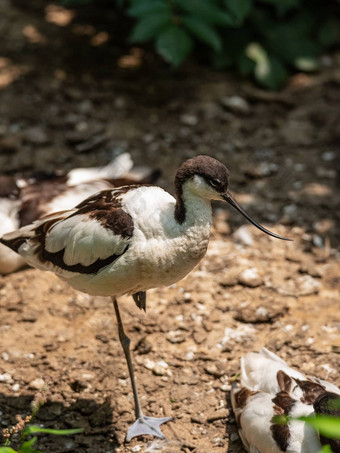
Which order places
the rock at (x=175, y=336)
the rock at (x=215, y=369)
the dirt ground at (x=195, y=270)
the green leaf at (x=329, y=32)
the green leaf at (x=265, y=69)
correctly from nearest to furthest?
the dirt ground at (x=195, y=270), the rock at (x=215, y=369), the rock at (x=175, y=336), the green leaf at (x=265, y=69), the green leaf at (x=329, y=32)

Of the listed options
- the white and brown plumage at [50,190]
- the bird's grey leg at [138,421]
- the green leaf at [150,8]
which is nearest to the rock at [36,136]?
the white and brown plumage at [50,190]

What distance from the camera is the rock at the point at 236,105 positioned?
590 cm

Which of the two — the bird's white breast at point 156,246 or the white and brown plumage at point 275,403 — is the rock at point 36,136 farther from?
the white and brown plumage at point 275,403

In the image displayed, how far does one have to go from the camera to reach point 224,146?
5.60 meters

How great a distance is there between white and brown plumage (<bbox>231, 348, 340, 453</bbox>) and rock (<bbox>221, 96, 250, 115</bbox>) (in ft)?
9.10

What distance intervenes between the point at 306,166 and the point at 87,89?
2.13 metres

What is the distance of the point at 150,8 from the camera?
5.39 meters

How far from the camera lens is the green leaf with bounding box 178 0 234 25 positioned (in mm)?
5355

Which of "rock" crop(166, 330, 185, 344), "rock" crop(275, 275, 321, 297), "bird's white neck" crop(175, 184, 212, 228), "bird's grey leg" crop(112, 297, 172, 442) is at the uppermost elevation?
"bird's white neck" crop(175, 184, 212, 228)

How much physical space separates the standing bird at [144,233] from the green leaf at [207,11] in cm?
257

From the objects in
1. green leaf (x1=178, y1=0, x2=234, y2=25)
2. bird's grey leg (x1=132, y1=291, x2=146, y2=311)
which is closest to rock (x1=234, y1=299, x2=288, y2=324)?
bird's grey leg (x1=132, y1=291, x2=146, y2=311)

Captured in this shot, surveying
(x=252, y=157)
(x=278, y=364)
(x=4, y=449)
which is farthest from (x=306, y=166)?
(x=4, y=449)

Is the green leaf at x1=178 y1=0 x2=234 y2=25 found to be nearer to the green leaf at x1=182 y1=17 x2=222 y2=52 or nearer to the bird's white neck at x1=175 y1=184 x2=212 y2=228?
the green leaf at x1=182 y1=17 x2=222 y2=52

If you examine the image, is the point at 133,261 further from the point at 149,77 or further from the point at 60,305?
the point at 149,77
